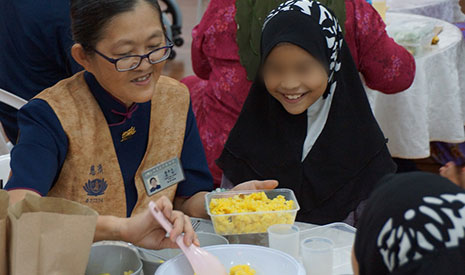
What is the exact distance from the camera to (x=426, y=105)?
3447mm

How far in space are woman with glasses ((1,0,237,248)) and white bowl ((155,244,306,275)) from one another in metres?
0.07

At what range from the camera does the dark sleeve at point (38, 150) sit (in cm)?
160

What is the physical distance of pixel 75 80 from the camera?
5.82ft

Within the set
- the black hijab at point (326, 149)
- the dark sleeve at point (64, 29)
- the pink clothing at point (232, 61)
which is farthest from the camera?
the pink clothing at point (232, 61)

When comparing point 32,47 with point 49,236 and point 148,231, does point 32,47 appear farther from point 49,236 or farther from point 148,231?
point 49,236

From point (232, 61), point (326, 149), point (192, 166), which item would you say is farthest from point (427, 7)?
point (192, 166)

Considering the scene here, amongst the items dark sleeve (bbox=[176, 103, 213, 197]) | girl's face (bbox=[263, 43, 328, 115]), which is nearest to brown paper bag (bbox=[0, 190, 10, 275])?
dark sleeve (bbox=[176, 103, 213, 197])

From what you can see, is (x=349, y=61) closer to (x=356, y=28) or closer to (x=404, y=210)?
(x=356, y=28)

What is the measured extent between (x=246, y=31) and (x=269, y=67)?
1.81 ft

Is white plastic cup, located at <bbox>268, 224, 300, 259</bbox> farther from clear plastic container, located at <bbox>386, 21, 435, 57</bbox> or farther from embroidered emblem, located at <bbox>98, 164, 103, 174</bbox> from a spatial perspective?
clear plastic container, located at <bbox>386, 21, 435, 57</bbox>

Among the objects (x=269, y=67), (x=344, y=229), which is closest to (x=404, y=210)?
(x=344, y=229)

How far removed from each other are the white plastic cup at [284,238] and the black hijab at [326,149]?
2.33 feet

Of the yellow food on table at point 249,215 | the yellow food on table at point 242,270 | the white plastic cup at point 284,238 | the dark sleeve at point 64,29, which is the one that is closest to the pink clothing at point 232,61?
the dark sleeve at point 64,29

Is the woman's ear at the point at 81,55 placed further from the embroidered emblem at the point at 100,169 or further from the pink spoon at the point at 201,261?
the pink spoon at the point at 201,261
